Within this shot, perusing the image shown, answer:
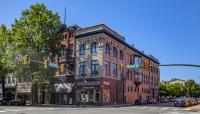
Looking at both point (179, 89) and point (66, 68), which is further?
point (179, 89)

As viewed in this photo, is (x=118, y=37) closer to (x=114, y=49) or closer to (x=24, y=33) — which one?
(x=114, y=49)

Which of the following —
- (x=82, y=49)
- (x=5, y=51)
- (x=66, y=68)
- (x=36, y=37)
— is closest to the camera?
(x=36, y=37)

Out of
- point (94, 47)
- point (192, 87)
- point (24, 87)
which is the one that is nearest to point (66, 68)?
point (94, 47)

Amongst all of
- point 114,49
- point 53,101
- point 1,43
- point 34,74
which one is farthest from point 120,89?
point 1,43

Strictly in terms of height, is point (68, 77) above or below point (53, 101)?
above

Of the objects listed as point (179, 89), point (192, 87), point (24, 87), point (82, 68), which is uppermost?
point (82, 68)

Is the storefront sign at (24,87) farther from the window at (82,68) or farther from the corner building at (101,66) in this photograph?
the window at (82,68)

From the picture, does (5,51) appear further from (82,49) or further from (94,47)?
(94,47)

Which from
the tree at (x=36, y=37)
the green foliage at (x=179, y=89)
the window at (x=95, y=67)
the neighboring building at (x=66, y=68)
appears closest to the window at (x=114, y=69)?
the window at (x=95, y=67)

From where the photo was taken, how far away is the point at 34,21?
180 feet

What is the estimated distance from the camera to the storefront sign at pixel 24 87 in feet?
219

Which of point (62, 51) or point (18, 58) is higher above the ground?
point (62, 51)

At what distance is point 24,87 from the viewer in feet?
224

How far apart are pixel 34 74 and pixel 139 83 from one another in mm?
28270
